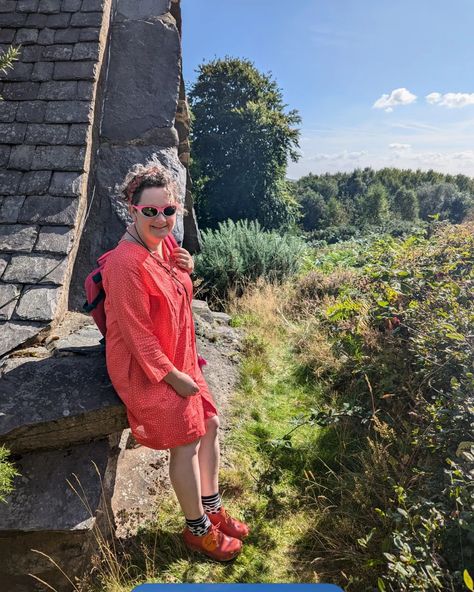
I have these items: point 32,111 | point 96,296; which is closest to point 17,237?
point 96,296

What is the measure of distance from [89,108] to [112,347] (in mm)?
2078

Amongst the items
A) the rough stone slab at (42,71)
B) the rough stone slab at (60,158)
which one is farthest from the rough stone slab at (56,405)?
the rough stone slab at (42,71)

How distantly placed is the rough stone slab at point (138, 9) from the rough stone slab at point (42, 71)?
38.8 inches

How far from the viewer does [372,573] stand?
2332 mm

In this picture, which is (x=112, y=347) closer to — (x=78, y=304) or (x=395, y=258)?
(x=78, y=304)

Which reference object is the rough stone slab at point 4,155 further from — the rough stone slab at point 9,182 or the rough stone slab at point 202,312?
the rough stone slab at point 202,312

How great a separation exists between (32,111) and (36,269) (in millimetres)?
1393

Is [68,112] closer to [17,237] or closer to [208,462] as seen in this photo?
[17,237]

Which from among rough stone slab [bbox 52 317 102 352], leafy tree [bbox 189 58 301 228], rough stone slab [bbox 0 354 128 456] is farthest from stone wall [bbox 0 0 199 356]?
leafy tree [bbox 189 58 301 228]

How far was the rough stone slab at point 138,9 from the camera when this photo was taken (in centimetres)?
432

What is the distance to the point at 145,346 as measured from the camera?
7.82ft

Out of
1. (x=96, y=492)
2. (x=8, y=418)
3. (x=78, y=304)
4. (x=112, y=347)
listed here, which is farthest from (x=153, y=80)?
(x=96, y=492)

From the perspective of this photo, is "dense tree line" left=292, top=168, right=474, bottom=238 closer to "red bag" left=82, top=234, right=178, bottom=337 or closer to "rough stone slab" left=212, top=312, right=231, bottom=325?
"rough stone slab" left=212, top=312, right=231, bottom=325

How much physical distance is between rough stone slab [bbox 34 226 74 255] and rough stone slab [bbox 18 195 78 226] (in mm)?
48
